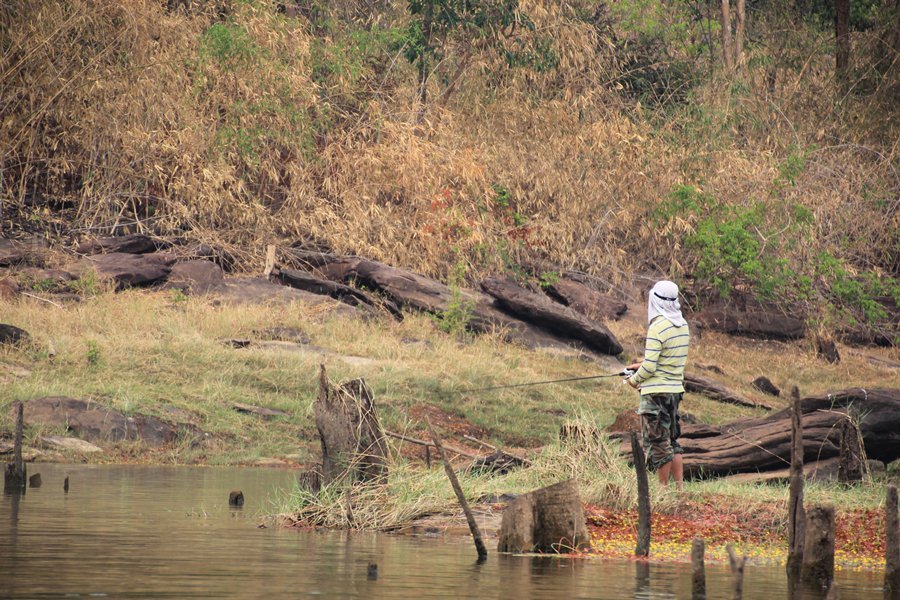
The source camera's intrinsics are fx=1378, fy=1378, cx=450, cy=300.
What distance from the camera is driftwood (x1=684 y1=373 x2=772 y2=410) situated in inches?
942

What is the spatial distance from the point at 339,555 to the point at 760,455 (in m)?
5.59

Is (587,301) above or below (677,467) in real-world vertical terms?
above

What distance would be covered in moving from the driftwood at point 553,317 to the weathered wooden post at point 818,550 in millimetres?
17158

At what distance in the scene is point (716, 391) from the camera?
24.0m

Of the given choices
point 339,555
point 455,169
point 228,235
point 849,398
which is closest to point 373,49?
point 455,169

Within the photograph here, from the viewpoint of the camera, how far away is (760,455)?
1372 centimetres

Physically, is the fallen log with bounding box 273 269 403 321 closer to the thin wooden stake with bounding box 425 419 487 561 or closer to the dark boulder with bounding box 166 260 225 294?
the dark boulder with bounding box 166 260 225 294

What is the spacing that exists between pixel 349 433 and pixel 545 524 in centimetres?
215

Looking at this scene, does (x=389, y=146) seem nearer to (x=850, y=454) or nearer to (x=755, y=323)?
(x=755, y=323)

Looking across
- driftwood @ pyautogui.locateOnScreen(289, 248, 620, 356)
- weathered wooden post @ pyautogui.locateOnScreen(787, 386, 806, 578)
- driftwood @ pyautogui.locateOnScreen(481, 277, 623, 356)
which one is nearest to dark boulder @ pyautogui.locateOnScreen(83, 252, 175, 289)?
driftwood @ pyautogui.locateOnScreen(289, 248, 620, 356)

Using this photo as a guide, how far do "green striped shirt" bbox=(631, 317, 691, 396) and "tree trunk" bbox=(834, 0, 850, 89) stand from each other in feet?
59.8

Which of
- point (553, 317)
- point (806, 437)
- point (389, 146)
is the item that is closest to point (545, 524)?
point (806, 437)

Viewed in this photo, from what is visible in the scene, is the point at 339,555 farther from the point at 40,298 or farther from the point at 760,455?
the point at 40,298

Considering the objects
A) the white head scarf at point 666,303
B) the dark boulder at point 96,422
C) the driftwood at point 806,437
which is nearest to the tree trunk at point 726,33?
the dark boulder at point 96,422
